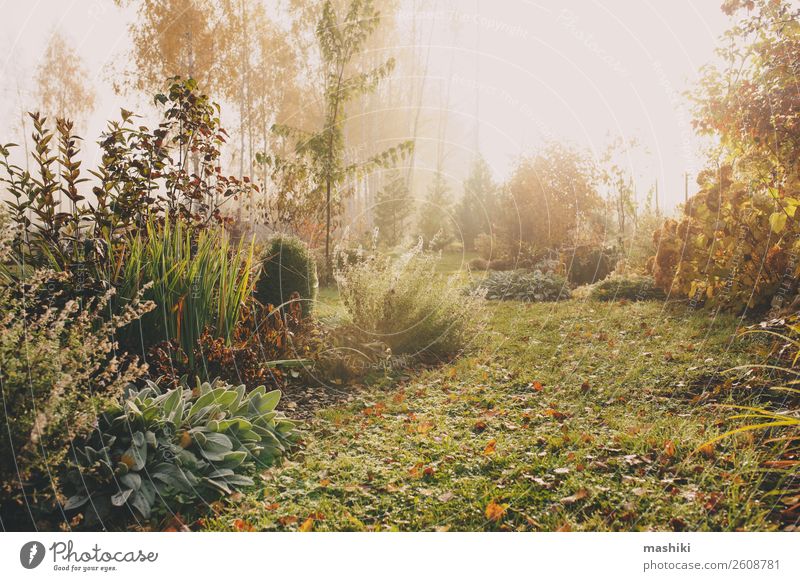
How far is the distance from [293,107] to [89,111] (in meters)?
5.22

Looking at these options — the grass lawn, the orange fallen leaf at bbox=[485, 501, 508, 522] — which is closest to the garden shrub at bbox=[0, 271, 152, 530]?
the grass lawn

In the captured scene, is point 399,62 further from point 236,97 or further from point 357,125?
point 236,97

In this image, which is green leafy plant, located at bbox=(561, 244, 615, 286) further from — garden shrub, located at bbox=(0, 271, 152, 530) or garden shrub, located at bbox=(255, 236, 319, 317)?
garden shrub, located at bbox=(0, 271, 152, 530)

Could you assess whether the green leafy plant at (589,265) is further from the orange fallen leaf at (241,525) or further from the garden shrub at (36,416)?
the garden shrub at (36,416)

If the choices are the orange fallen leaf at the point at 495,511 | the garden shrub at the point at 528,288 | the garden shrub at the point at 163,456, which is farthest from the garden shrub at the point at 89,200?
the garden shrub at the point at 528,288

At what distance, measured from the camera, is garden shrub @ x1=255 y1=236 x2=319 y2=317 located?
5.48 metres

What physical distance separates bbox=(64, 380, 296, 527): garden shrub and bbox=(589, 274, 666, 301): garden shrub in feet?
20.4

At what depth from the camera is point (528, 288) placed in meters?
9.14

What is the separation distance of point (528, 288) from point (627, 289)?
1.53 metres
